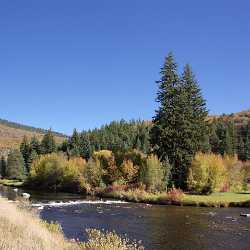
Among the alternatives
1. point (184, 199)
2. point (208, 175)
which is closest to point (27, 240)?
point (184, 199)

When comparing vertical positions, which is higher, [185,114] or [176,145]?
[185,114]

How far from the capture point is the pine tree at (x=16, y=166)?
13650cm

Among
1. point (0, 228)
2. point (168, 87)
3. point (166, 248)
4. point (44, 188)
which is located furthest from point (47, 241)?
point (44, 188)

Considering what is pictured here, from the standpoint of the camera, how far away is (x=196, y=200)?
60.3 metres

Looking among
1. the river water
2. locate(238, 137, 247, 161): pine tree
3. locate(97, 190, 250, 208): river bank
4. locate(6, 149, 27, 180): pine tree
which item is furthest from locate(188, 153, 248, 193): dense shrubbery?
locate(6, 149, 27, 180): pine tree

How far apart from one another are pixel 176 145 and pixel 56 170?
116 ft

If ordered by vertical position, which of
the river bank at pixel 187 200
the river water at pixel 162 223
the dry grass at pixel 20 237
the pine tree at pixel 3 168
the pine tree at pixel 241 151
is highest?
the pine tree at pixel 241 151

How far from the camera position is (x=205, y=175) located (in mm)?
70938

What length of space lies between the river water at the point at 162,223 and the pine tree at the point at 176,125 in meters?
19.7

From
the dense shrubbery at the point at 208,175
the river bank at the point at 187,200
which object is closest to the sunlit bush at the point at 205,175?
the dense shrubbery at the point at 208,175

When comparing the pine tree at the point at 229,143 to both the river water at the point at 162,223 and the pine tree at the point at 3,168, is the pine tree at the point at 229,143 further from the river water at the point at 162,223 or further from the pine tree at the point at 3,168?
the pine tree at the point at 3,168

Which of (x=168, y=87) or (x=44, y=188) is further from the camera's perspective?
(x=44, y=188)

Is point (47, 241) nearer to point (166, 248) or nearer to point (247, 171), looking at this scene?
point (166, 248)

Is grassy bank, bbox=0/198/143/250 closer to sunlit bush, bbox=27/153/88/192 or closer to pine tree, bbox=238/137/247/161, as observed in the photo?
sunlit bush, bbox=27/153/88/192
